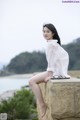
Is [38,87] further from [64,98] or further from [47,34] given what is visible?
[47,34]

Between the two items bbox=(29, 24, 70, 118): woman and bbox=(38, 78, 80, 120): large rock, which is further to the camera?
bbox=(29, 24, 70, 118): woman

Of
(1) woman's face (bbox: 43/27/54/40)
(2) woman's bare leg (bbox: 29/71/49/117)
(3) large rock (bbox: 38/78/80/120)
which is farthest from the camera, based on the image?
(1) woman's face (bbox: 43/27/54/40)

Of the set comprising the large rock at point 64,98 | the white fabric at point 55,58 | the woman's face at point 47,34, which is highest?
the woman's face at point 47,34

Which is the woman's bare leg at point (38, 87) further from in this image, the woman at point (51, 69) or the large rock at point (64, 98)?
the large rock at point (64, 98)

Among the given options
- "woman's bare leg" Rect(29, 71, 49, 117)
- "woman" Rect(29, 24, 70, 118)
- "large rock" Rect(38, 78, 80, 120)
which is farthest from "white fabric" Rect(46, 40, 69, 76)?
"large rock" Rect(38, 78, 80, 120)

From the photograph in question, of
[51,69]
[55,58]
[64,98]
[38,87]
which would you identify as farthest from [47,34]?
[64,98]

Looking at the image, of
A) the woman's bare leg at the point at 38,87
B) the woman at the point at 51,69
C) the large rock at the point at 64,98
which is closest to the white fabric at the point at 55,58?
the woman at the point at 51,69

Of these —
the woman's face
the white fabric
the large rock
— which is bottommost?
the large rock

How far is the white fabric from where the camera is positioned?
575 centimetres

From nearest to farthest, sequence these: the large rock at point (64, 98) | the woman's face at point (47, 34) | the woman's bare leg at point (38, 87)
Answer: the large rock at point (64, 98) < the woman's bare leg at point (38, 87) < the woman's face at point (47, 34)

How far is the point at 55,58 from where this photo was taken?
5.80 m

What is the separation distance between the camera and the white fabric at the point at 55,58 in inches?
226

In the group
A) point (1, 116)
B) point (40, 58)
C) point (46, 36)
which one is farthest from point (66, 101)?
point (40, 58)

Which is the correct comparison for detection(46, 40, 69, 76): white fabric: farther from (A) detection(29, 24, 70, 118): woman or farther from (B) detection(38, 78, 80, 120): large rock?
(B) detection(38, 78, 80, 120): large rock
